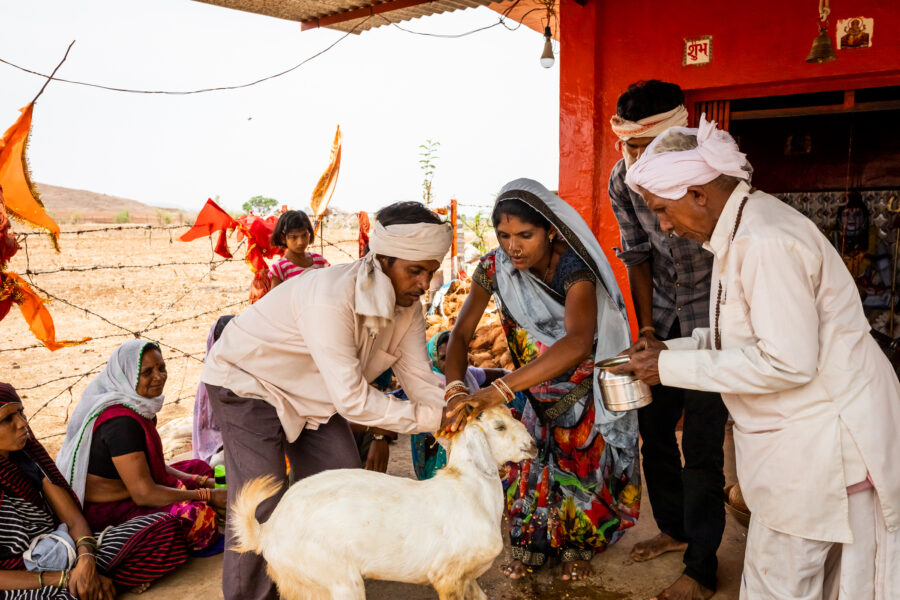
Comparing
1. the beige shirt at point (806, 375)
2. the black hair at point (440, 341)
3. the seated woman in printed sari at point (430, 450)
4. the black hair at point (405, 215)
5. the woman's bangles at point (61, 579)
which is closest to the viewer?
the beige shirt at point (806, 375)

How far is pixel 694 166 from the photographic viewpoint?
2.11m

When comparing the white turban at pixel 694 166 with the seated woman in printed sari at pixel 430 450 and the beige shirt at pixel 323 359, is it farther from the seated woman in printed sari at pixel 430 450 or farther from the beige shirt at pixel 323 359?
the seated woman in printed sari at pixel 430 450

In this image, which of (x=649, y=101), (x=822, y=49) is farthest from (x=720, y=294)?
(x=822, y=49)

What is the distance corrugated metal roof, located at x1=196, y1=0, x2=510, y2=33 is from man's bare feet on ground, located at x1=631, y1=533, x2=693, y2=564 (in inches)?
206

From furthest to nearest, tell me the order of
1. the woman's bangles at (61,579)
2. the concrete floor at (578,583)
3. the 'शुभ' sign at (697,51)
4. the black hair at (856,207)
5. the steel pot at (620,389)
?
the black hair at (856,207), the 'शुभ' sign at (697,51), the concrete floor at (578,583), the woman's bangles at (61,579), the steel pot at (620,389)

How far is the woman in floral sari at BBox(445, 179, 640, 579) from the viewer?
3051 mm

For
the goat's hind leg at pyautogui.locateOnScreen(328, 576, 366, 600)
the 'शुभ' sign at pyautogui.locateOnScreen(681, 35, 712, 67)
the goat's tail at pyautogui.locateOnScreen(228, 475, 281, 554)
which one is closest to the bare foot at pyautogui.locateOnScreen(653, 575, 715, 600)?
the goat's hind leg at pyautogui.locateOnScreen(328, 576, 366, 600)

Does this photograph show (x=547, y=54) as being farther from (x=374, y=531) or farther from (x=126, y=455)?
(x=374, y=531)

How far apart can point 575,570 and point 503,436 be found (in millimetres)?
1280

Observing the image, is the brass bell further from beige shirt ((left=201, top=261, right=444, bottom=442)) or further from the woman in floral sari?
beige shirt ((left=201, top=261, right=444, bottom=442))

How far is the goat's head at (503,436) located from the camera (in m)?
2.62

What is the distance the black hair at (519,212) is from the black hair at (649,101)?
68cm

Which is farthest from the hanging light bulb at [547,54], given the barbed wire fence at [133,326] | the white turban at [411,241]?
the white turban at [411,241]

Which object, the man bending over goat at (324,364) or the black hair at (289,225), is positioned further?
the black hair at (289,225)
